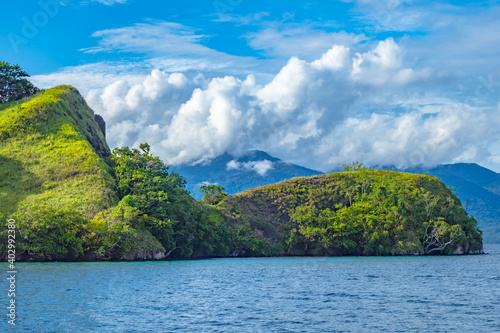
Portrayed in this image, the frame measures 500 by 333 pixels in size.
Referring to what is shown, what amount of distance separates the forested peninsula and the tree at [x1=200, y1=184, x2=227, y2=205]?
48 cm

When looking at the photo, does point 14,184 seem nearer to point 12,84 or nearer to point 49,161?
point 49,161

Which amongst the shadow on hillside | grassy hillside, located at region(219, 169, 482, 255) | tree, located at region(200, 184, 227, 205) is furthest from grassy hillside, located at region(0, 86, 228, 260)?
tree, located at region(200, 184, 227, 205)

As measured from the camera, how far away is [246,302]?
57.8 meters

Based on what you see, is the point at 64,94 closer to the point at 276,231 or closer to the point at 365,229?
the point at 276,231

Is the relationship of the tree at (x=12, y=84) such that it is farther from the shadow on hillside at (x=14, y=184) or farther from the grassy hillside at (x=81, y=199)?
the shadow on hillside at (x=14, y=184)

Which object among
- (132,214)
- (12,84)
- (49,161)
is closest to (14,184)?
(49,161)

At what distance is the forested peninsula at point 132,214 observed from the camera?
116 metres

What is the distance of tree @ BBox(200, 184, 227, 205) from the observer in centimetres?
A: 19538

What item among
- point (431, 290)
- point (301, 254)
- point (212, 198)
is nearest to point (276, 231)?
point (301, 254)

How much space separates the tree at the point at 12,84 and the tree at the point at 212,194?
7390cm

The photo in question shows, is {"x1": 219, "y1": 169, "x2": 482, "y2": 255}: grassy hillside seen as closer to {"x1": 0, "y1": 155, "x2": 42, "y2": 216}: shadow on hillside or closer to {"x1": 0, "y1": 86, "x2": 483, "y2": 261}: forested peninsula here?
{"x1": 0, "y1": 86, "x2": 483, "y2": 261}: forested peninsula

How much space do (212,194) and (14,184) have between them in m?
79.8

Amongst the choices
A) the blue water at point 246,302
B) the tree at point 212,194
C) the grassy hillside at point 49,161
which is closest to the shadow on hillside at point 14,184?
the grassy hillside at point 49,161

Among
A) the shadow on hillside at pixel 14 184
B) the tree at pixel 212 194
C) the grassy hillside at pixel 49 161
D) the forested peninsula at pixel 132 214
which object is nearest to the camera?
the forested peninsula at pixel 132 214
